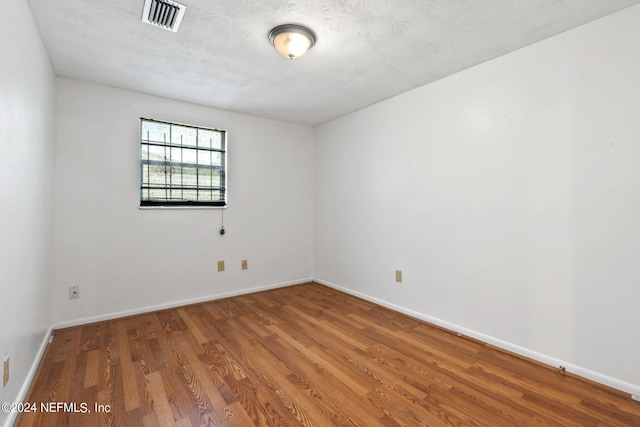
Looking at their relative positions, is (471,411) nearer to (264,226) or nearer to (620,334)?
(620,334)

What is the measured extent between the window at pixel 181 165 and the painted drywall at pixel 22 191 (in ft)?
2.78

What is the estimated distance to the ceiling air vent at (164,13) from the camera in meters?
1.72

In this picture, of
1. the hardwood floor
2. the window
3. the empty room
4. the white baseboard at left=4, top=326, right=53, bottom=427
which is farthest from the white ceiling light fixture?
the white baseboard at left=4, top=326, right=53, bottom=427

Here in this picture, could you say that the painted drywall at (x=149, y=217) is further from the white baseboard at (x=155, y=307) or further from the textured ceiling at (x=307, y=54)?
the textured ceiling at (x=307, y=54)

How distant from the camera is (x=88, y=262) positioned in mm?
2812

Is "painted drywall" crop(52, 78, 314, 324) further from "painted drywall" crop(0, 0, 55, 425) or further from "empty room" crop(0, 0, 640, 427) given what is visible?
"painted drywall" crop(0, 0, 55, 425)

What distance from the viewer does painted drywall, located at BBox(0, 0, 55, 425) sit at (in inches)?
54.0

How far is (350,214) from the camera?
378 centimetres

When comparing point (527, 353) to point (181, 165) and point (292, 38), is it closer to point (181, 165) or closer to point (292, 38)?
point (292, 38)

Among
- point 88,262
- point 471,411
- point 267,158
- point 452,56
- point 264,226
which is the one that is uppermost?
point 452,56

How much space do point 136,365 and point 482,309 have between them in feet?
8.92

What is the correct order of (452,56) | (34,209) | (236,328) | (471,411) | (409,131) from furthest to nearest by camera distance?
(409,131) → (236,328) → (452,56) → (34,209) → (471,411)

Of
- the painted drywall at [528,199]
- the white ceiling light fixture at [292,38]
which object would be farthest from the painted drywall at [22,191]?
the painted drywall at [528,199]

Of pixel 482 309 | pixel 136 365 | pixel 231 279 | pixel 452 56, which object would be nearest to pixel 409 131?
pixel 452 56
